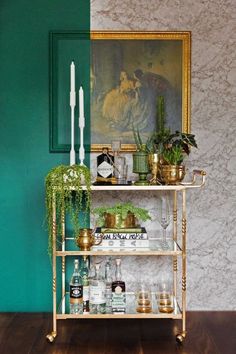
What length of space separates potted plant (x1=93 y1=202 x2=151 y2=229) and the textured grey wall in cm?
34

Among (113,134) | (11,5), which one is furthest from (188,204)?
(11,5)

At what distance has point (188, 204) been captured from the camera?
3.52 metres

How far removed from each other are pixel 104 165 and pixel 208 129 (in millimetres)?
744

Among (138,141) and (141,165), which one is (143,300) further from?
(138,141)

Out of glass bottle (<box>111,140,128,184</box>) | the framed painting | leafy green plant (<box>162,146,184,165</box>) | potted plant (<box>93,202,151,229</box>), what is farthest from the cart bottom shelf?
the framed painting

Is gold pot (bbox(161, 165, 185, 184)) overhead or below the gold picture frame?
below

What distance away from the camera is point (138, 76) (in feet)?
11.3

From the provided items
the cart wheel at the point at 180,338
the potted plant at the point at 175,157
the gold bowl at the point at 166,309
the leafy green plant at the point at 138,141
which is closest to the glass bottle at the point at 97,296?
the gold bowl at the point at 166,309

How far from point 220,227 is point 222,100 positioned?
2.58 ft

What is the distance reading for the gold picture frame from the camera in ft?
11.2

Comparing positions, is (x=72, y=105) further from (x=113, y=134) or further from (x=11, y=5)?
(x=11, y=5)

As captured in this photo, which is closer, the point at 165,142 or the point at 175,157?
the point at 175,157

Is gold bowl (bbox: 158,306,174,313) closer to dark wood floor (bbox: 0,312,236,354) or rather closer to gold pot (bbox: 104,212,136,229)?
dark wood floor (bbox: 0,312,236,354)

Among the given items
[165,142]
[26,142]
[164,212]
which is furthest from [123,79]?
[164,212]
